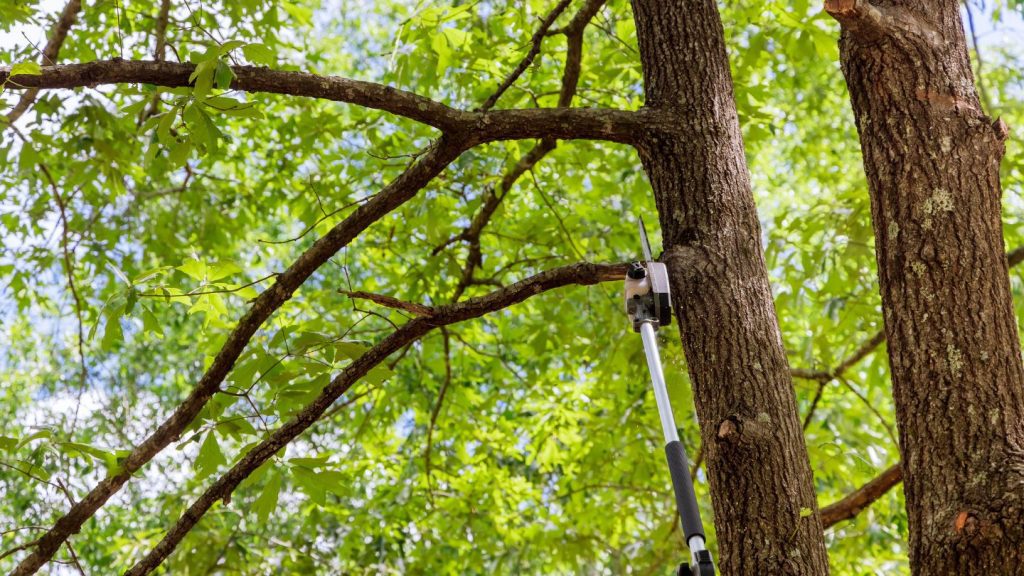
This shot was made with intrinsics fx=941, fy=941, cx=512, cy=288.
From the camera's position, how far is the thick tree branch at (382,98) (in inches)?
72.3

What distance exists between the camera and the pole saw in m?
1.42

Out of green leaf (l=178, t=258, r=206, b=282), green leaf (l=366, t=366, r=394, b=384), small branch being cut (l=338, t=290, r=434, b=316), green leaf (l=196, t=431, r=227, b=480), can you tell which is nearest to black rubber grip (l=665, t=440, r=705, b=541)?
small branch being cut (l=338, t=290, r=434, b=316)

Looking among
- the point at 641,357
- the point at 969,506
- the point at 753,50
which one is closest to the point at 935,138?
the point at 969,506

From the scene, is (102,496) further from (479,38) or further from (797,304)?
(797,304)

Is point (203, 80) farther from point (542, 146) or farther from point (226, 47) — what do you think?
point (542, 146)

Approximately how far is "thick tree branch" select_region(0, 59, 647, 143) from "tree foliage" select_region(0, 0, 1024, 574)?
56 mm

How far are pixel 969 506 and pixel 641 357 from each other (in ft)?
6.21

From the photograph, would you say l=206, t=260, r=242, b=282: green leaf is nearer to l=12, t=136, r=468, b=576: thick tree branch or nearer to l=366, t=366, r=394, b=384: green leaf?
l=12, t=136, r=468, b=576: thick tree branch

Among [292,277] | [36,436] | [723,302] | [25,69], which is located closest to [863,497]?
[723,302]

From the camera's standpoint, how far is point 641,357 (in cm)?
335

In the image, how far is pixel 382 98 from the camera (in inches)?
75.9

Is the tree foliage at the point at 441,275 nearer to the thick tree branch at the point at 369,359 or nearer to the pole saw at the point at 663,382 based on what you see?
the thick tree branch at the point at 369,359

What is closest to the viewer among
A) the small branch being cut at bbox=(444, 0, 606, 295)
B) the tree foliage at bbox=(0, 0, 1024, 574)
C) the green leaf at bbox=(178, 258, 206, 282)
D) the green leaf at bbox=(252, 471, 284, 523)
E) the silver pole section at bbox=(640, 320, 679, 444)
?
the silver pole section at bbox=(640, 320, 679, 444)

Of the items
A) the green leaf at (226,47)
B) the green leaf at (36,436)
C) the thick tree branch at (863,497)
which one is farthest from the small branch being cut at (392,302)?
the thick tree branch at (863,497)
